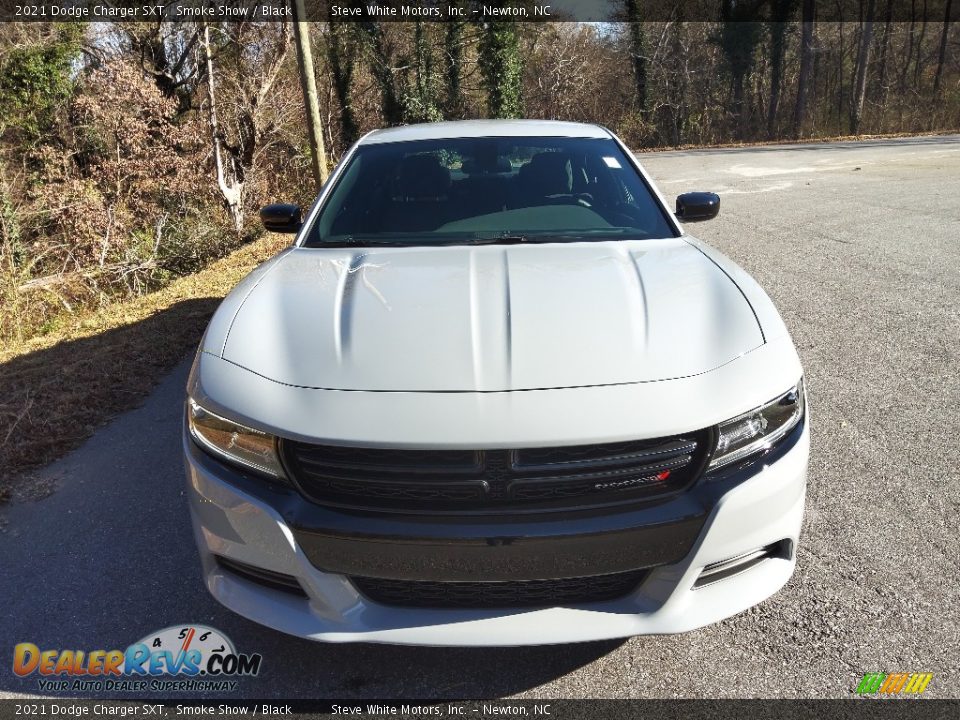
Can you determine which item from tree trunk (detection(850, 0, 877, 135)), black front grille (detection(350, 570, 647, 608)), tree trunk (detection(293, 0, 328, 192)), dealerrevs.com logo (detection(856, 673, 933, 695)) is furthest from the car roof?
tree trunk (detection(850, 0, 877, 135))

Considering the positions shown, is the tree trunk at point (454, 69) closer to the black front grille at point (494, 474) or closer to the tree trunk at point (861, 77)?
the tree trunk at point (861, 77)

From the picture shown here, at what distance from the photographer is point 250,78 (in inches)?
702

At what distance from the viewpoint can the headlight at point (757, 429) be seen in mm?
1849

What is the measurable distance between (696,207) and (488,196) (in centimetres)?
114

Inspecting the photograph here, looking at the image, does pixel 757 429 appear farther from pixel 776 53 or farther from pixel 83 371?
pixel 776 53

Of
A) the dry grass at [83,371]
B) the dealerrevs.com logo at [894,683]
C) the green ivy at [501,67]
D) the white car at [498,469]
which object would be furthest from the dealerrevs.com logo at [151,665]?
the green ivy at [501,67]

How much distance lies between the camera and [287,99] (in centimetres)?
1855

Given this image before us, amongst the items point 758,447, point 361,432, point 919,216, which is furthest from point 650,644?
point 919,216

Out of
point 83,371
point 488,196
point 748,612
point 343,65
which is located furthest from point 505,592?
point 343,65

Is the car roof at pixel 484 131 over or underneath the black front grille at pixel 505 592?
over

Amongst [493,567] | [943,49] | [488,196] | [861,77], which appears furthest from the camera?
[943,49]

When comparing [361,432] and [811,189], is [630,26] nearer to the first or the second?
[811,189]

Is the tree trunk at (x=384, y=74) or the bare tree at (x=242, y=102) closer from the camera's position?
the bare tree at (x=242, y=102)

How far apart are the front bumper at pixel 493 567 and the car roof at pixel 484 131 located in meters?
2.39
